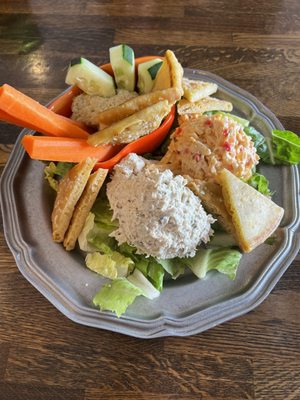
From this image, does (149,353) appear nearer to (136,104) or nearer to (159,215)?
(159,215)

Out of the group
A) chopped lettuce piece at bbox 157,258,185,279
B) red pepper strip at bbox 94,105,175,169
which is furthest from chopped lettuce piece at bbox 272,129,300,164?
chopped lettuce piece at bbox 157,258,185,279

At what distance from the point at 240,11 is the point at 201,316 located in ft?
5.47

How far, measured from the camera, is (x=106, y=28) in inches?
81.0

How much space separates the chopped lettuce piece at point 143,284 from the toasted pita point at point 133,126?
412 millimetres

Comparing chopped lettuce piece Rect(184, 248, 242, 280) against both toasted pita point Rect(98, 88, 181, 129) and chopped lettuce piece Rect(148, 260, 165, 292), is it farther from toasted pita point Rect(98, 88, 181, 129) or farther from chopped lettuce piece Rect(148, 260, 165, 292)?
toasted pita point Rect(98, 88, 181, 129)

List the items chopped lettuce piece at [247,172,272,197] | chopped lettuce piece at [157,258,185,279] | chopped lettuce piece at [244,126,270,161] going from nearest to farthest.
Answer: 1. chopped lettuce piece at [157,258,185,279]
2. chopped lettuce piece at [247,172,272,197]
3. chopped lettuce piece at [244,126,270,161]

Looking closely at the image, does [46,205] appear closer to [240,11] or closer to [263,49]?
[263,49]

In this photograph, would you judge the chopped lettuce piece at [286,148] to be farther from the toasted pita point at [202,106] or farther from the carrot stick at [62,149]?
the carrot stick at [62,149]

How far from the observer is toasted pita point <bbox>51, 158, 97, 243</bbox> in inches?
47.9

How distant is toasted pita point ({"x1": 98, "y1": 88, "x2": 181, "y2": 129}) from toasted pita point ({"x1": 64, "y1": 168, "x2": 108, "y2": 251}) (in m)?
Answer: 0.19

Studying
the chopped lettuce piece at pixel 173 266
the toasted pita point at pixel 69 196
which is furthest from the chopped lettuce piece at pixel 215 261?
the toasted pita point at pixel 69 196

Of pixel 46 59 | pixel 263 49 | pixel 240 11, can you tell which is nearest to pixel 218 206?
pixel 263 49

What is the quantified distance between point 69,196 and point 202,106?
56 cm

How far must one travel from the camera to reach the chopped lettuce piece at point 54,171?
1374 mm
